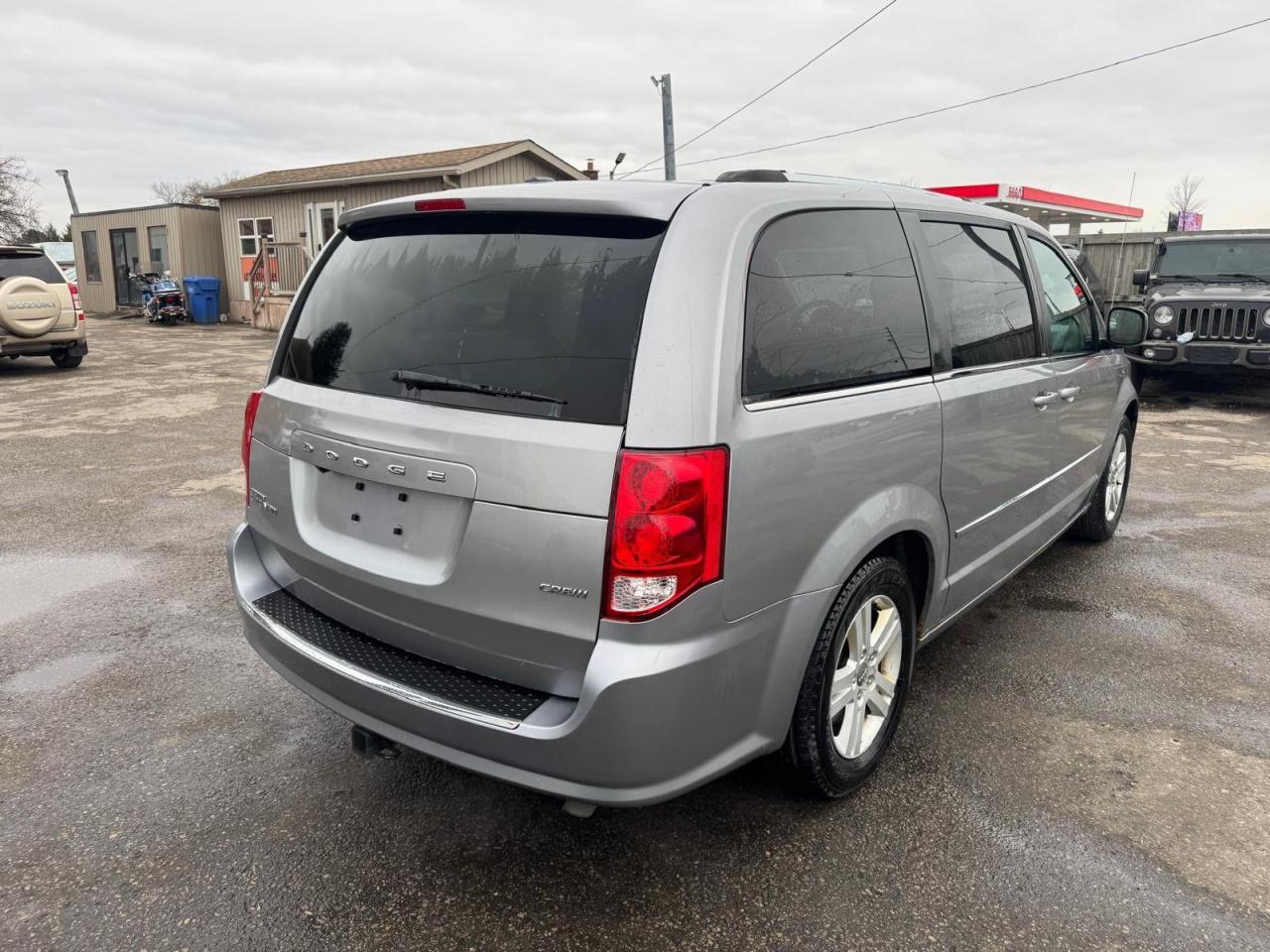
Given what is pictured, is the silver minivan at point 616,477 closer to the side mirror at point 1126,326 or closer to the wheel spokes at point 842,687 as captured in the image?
the wheel spokes at point 842,687

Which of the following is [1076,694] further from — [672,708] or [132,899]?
[132,899]

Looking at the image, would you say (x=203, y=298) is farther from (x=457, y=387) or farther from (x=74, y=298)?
(x=457, y=387)

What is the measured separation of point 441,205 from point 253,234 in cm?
2306

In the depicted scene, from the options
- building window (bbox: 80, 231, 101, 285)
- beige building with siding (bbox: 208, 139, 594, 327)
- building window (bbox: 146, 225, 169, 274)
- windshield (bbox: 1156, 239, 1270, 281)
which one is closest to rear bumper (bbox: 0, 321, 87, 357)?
beige building with siding (bbox: 208, 139, 594, 327)

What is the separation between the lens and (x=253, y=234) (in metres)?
22.8

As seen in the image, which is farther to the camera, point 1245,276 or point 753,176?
point 1245,276

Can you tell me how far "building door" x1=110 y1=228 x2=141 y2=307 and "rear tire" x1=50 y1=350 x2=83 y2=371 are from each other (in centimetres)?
1431

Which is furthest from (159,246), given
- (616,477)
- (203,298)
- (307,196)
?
(616,477)

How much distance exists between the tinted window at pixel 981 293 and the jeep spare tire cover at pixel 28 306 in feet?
43.2

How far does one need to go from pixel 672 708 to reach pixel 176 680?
2428mm

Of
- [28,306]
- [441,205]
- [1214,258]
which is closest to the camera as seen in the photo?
[441,205]

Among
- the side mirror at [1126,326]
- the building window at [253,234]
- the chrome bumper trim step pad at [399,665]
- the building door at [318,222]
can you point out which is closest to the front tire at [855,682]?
the chrome bumper trim step pad at [399,665]

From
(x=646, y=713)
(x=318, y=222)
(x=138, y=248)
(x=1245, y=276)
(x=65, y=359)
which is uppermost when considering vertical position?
(x=318, y=222)

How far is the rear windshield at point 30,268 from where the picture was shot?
40.4ft
